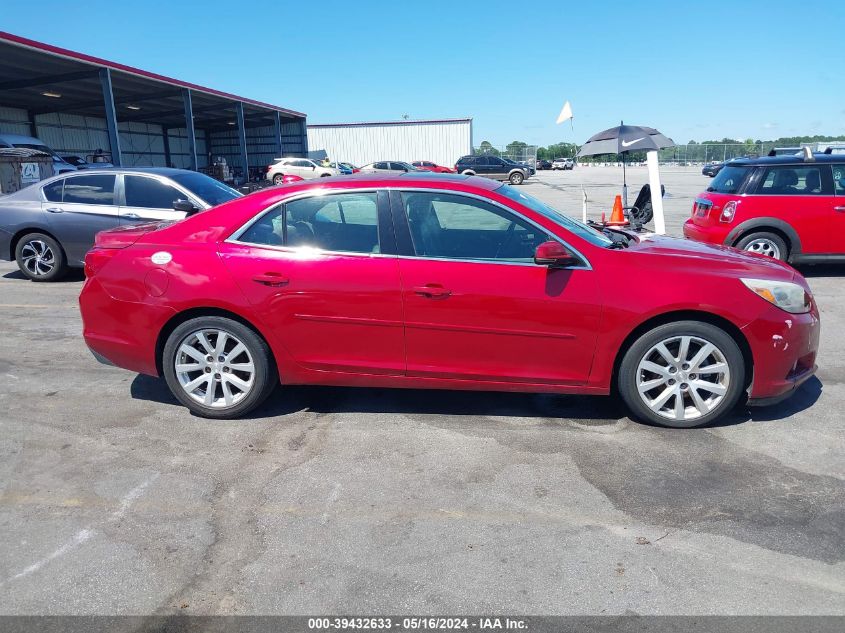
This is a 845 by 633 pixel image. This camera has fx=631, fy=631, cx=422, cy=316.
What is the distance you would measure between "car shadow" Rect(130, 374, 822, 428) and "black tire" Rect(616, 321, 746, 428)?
164 millimetres

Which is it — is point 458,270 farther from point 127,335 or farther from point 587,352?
point 127,335

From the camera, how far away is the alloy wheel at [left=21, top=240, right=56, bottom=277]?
8781 mm

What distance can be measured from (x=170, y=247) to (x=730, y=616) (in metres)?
3.76

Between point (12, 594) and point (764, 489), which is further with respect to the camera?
point (764, 489)

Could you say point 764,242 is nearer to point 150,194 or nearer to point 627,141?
point 627,141

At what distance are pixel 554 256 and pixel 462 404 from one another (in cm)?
133

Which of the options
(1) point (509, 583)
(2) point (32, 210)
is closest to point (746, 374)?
(1) point (509, 583)

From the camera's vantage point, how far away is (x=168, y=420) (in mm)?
4328

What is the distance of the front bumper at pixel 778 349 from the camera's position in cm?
386

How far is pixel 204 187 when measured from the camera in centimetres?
874

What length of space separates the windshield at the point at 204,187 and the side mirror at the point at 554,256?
5600mm

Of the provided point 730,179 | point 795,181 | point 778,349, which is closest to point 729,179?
point 730,179

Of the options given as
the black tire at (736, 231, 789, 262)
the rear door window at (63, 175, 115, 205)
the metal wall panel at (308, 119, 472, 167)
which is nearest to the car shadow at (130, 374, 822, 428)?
the black tire at (736, 231, 789, 262)

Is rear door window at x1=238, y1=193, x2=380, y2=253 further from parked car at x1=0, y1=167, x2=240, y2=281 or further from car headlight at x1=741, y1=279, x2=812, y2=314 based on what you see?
parked car at x1=0, y1=167, x2=240, y2=281
